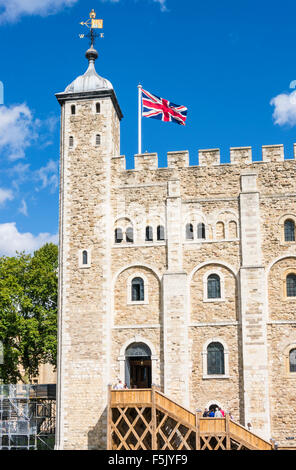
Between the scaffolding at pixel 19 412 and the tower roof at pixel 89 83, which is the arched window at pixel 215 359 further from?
the tower roof at pixel 89 83

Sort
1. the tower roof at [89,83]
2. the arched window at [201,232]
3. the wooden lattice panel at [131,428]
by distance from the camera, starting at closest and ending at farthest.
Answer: the wooden lattice panel at [131,428], the arched window at [201,232], the tower roof at [89,83]

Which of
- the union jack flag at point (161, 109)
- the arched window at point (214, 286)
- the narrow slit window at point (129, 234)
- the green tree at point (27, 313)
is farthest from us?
the green tree at point (27, 313)

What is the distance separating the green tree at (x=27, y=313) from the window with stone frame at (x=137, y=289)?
37.1 feet

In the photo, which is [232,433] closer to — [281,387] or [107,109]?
[281,387]

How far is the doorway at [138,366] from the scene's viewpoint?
2822cm

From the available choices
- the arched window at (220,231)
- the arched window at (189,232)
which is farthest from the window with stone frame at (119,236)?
the arched window at (220,231)

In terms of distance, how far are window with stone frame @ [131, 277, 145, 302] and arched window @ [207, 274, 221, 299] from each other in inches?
121

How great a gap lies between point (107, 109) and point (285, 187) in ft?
30.8

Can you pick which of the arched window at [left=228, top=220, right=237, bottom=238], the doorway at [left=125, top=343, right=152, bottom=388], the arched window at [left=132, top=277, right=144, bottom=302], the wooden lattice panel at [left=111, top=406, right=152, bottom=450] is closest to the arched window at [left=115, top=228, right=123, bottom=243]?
the arched window at [left=132, top=277, right=144, bottom=302]

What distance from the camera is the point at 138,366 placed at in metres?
29.0

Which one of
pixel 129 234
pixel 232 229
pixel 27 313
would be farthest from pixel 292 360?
pixel 27 313

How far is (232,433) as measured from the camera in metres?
24.0

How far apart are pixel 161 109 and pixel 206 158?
3.38m
